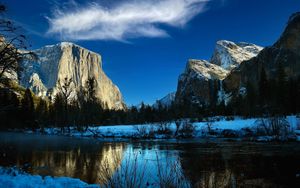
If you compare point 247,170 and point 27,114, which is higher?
point 27,114

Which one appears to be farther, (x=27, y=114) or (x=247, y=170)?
(x=27, y=114)

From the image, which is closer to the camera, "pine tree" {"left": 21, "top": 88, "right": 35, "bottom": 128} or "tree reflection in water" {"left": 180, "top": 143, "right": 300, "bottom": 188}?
"tree reflection in water" {"left": 180, "top": 143, "right": 300, "bottom": 188}

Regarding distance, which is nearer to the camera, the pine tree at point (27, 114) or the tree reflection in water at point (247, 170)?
the tree reflection in water at point (247, 170)

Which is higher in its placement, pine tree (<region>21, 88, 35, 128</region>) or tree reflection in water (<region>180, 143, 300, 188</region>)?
pine tree (<region>21, 88, 35, 128</region>)

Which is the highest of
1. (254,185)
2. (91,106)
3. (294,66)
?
(294,66)

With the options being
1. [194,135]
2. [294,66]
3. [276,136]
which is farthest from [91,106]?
[294,66]

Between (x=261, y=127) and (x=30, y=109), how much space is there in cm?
6760

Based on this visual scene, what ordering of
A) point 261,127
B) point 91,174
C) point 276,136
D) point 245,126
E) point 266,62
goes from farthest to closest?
point 266,62 → point 245,126 → point 261,127 → point 276,136 → point 91,174

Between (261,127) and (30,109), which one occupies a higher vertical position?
(30,109)

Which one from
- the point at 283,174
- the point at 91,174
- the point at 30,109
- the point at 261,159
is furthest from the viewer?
the point at 30,109

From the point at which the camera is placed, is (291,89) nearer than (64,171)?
No

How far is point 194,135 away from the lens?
45.7m

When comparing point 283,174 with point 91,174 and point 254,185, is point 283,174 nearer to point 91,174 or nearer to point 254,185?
point 254,185

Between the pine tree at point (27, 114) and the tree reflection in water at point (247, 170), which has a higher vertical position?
the pine tree at point (27, 114)
